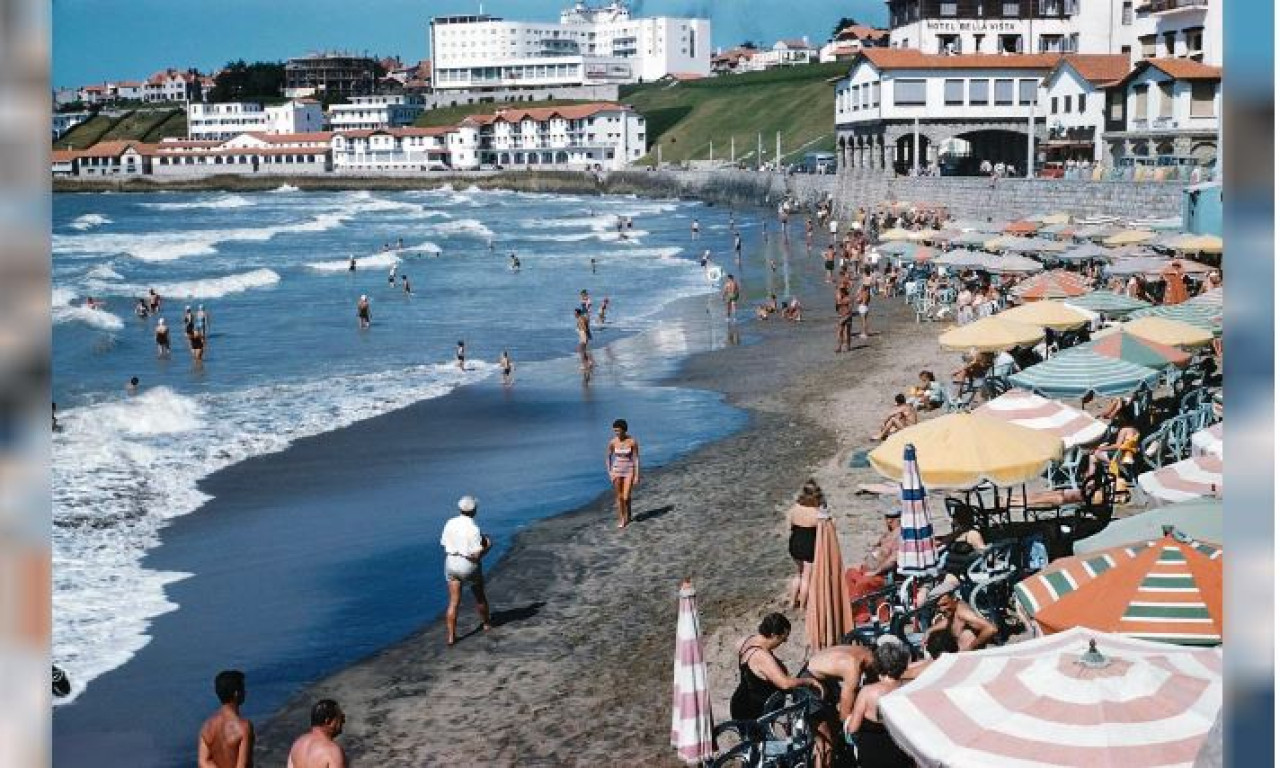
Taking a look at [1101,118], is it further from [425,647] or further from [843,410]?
[425,647]

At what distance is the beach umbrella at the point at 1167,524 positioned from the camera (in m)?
7.98

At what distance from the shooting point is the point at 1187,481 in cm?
939

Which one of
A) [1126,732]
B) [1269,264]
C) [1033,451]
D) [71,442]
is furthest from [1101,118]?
[1269,264]

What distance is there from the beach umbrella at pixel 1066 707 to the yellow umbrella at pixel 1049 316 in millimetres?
11940

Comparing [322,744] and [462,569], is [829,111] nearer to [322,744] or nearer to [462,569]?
[462,569]

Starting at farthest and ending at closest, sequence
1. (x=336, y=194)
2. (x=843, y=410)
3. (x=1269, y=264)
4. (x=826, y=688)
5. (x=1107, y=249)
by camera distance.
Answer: (x=336, y=194) → (x=1107, y=249) → (x=843, y=410) → (x=826, y=688) → (x=1269, y=264)

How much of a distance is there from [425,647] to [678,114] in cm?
14977

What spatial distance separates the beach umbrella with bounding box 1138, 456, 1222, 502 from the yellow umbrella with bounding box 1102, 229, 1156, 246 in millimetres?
19094

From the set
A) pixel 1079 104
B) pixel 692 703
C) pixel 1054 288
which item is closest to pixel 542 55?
pixel 1079 104

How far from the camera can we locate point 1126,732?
16.7 feet

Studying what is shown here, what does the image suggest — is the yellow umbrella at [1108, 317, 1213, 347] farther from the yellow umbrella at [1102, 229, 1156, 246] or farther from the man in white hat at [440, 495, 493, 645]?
the yellow umbrella at [1102, 229, 1156, 246]

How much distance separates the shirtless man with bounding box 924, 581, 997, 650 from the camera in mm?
8039

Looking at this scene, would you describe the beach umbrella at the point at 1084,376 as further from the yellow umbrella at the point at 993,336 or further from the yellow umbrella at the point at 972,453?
the yellow umbrella at the point at 972,453

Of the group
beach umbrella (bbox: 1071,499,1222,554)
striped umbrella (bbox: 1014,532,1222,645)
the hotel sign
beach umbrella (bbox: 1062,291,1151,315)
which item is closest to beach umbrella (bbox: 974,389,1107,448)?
beach umbrella (bbox: 1071,499,1222,554)
